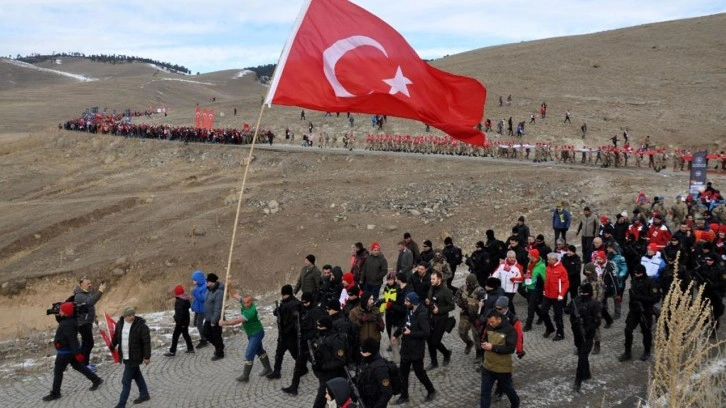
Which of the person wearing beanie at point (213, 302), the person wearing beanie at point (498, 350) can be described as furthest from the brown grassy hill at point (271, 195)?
the person wearing beanie at point (498, 350)

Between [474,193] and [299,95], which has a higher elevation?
[299,95]

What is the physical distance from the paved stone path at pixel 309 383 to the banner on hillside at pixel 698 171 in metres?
11.9

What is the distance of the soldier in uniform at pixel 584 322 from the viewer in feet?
28.0

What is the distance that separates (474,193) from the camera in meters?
27.6

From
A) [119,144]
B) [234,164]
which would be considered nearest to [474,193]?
[234,164]

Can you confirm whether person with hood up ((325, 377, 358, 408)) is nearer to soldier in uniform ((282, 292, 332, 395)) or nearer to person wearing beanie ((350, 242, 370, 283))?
soldier in uniform ((282, 292, 332, 395))

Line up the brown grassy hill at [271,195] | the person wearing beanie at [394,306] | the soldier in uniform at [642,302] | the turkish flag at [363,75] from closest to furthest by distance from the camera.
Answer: the person wearing beanie at [394,306]
the soldier in uniform at [642,302]
the turkish flag at [363,75]
the brown grassy hill at [271,195]

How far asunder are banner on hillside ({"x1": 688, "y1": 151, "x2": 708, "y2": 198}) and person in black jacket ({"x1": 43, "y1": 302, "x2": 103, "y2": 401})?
19502mm

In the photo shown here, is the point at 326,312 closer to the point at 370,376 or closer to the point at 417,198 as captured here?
the point at 370,376

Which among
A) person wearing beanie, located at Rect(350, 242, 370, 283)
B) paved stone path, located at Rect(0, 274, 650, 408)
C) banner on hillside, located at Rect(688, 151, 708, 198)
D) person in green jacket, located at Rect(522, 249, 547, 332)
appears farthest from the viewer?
banner on hillside, located at Rect(688, 151, 708, 198)

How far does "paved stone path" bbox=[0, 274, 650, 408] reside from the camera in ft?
28.3

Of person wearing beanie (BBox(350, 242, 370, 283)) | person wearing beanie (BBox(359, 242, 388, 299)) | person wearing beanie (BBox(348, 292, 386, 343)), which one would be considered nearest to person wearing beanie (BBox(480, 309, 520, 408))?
person wearing beanie (BBox(348, 292, 386, 343))

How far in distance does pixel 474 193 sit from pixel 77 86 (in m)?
124

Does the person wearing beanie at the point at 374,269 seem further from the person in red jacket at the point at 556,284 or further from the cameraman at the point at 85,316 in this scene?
the cameraman at the point at 85,316
